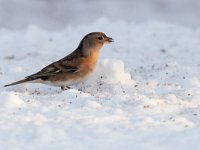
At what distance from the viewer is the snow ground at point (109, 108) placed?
26.9 feet

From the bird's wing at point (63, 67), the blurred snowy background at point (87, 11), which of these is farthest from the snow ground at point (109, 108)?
the blurred snowy background at point (87, 11)

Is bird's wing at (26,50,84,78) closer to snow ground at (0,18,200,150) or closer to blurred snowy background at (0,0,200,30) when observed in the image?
snow ground at (0,18,200,150)

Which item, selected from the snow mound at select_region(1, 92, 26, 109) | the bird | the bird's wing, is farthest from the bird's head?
the snow mound at select_region(1, 92, 26, 109)

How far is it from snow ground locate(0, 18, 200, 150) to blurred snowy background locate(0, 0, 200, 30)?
8.83 meters

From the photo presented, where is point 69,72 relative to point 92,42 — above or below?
below

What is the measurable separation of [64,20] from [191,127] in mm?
16010

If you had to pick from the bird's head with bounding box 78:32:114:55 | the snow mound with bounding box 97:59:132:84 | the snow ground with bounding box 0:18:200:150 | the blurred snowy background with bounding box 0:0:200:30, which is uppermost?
the blurred snowy background with bounding box 0:0:200:30

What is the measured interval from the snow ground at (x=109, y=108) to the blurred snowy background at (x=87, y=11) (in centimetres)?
883

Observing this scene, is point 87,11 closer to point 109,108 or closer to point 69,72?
point 69,72

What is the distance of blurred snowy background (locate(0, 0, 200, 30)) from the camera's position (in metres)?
23.7

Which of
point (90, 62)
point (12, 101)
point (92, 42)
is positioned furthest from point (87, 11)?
point (12, 101)

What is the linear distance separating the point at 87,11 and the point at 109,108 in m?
15.3

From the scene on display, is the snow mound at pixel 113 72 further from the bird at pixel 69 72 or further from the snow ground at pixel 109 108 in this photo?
the bird at pixel 69 72

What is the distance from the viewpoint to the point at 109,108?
9414 mm
